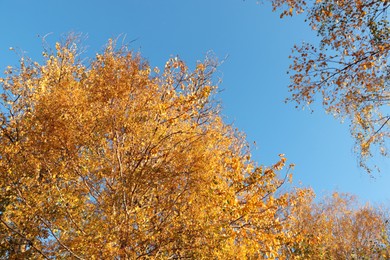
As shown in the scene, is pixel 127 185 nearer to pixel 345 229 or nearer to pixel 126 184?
pixel 126 184

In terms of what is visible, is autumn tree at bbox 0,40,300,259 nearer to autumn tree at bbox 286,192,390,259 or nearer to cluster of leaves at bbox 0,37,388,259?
cluster of leaves at bbox 0,37,388,259

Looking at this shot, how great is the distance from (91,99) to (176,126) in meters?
2.16

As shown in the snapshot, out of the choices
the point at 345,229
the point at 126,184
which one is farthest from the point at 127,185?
the point at 345,229

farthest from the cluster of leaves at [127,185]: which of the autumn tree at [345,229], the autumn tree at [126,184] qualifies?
the autumn tree at [345,229]

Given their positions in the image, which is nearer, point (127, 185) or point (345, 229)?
point (127, 185)

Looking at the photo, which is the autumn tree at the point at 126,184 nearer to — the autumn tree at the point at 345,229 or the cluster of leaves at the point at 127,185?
the cluster of leaves at the point at 127,185

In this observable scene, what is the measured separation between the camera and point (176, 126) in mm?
8242

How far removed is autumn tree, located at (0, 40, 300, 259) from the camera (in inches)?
247

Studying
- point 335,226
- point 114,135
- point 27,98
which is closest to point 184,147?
Result: point 114,135

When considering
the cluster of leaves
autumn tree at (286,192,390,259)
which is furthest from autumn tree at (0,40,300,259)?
autumn tree at (286,192,390,259)

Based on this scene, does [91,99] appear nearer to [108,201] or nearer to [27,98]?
[108,201]

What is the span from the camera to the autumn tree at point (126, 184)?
6262mm

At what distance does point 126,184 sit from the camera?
7039 mm

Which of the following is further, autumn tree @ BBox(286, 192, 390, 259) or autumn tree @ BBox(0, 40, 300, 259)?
autumn tree @ BBox(286, 192, 390, 259)
